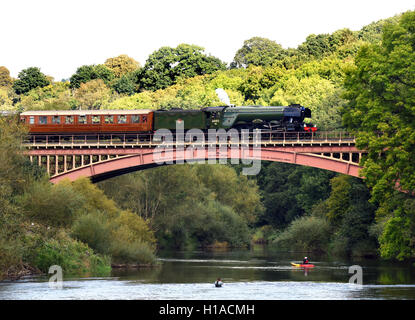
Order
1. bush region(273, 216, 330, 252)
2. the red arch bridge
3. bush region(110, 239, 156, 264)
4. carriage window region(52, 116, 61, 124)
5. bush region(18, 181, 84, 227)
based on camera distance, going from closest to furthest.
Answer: bush region(18, 181, 84, 227) < bush region(110, 239, 156, 264) < the red arch bridge < carriage window region(52, 116, 61, 124) < bush region(273, 216, 330, 252)

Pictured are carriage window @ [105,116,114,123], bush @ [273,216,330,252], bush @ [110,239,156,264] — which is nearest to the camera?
bush @ [110,239,156,264]

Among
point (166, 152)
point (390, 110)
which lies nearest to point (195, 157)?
point (166, 152)

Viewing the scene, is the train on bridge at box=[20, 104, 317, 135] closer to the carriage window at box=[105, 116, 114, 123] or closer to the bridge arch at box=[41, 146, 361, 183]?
the carriage window at box=[105, 116, 114, 123]

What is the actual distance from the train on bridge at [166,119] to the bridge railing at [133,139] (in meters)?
0.74

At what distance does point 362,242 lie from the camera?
96438mm

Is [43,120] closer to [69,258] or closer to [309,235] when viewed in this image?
[69,258]

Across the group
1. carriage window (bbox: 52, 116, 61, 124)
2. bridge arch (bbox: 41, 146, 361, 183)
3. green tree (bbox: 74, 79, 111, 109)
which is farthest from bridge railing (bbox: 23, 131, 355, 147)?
green tree (bbox: 74, 79, 111, 109)

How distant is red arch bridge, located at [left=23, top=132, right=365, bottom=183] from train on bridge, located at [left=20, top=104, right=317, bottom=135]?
3.60 ft

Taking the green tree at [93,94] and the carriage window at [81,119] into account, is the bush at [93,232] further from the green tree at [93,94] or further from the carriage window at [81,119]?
the green tree at [93,94]

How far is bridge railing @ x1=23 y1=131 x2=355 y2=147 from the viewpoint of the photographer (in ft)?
288

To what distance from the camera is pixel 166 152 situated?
92.2m

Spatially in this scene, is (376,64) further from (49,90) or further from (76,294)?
(49,90)

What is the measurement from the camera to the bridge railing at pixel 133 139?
A: 87.8 m

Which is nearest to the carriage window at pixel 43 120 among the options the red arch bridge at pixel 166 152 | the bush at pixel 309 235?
the red arch bridge at pixel 166 152
